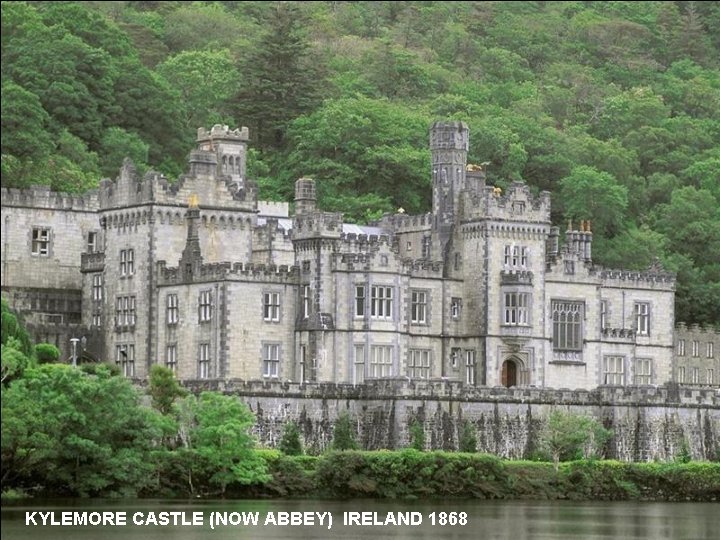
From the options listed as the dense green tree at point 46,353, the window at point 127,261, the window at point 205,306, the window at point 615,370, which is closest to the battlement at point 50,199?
the window at point 127,261

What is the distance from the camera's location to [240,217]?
133 m

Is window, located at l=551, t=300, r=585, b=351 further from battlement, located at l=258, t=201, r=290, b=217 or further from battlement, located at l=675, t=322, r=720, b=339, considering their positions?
battlement, located at l=258, t=201, r=290, b=217

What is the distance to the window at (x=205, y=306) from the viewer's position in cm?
12938

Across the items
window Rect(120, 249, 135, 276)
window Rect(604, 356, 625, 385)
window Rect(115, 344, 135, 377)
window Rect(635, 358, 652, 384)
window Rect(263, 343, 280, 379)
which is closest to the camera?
window Rect(263, 343, 280, 379)

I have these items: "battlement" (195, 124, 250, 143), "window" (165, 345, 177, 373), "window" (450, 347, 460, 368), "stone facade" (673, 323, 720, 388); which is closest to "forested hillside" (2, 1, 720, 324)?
"stone facade" (673, 323, 720, 388)

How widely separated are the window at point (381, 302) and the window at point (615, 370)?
13546mm

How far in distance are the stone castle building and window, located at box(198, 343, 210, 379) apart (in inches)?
1.6

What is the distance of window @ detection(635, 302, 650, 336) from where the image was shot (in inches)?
5664

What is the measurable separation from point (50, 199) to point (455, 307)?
1849 cm

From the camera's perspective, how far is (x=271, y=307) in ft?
427

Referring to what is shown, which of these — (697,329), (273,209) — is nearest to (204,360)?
(273,209)

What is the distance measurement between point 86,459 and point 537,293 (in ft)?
110

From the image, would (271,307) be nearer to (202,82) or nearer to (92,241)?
(92,241)

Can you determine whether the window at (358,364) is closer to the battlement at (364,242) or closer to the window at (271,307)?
the window at (271,307)
